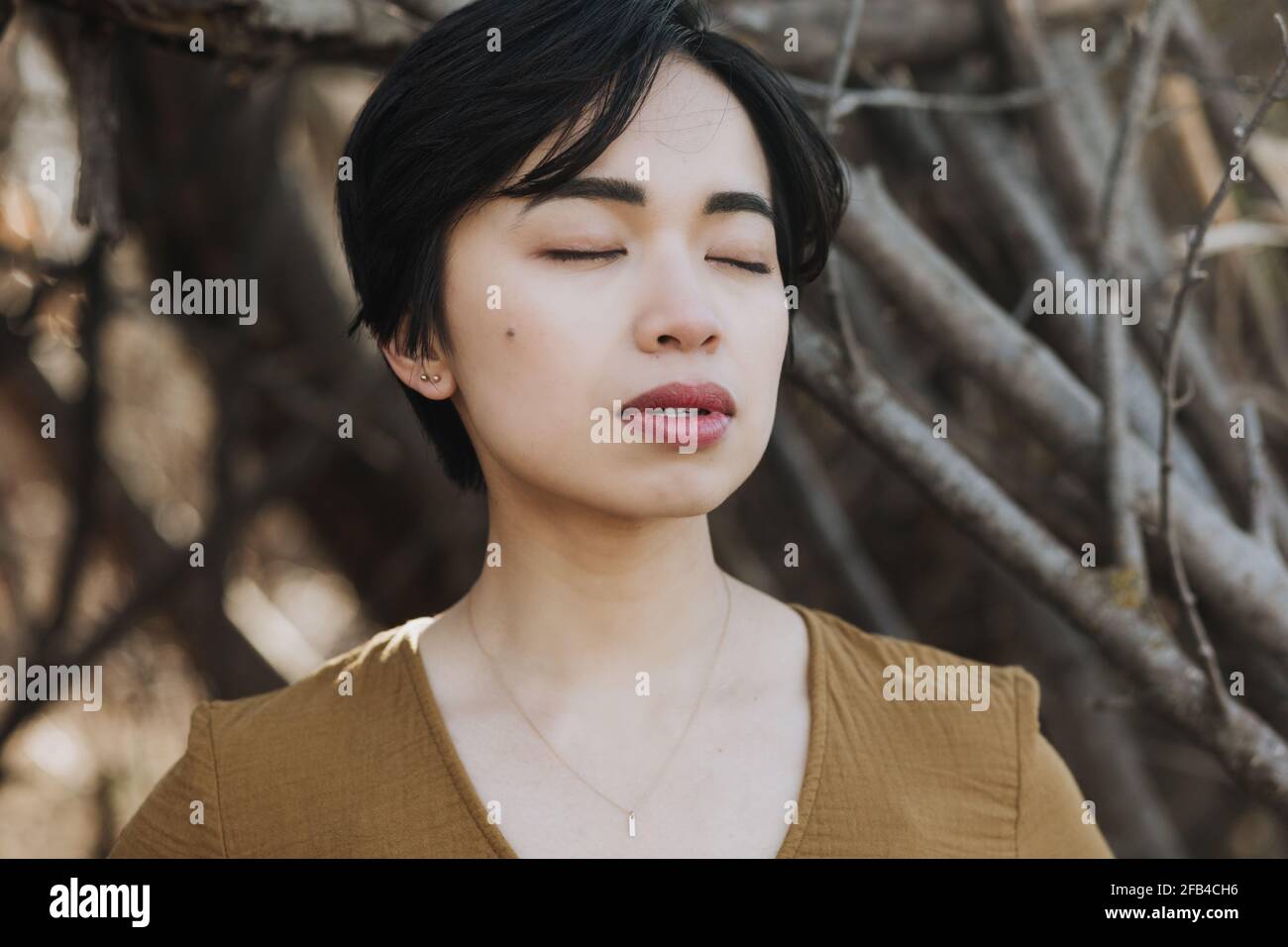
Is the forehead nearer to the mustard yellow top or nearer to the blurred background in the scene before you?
the blurred background

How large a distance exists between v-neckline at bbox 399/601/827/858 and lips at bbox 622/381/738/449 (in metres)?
0.31

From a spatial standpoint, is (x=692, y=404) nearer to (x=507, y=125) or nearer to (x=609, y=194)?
(x=609, y=194)

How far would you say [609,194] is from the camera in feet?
3.80

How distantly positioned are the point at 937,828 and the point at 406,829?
526 millimetres

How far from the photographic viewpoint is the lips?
3.74 ft

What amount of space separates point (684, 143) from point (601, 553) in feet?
1.34

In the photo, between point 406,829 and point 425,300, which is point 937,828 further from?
point 425,300

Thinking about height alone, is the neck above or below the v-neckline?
above

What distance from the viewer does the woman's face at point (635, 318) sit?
1.15m

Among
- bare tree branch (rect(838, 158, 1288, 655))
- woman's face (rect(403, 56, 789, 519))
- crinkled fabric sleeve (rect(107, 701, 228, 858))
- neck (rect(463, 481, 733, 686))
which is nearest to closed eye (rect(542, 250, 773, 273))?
woman's face (rect(403, 56, 789, 519))

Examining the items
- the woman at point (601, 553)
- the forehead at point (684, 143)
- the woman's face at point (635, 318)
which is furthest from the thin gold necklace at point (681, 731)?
the forehead at point (684, 143)

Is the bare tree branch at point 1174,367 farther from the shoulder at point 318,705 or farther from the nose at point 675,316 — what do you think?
the shoulder at point 318,705

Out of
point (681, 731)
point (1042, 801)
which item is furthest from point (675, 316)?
point (1042, 801)

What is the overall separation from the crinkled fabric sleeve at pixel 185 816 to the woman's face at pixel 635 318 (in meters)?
0.46
